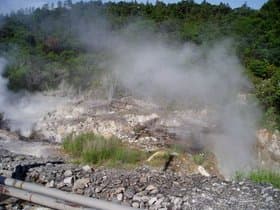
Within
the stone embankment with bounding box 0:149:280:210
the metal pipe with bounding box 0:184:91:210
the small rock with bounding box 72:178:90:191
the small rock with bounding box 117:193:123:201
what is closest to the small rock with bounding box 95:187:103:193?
the stone embankment with bounding box 0:149:280:210

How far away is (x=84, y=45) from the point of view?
16.8 meters

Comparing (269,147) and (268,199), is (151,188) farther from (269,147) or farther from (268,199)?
(269,147)

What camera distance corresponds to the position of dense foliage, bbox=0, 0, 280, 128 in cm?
1311

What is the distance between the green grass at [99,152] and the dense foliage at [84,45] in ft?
14.3

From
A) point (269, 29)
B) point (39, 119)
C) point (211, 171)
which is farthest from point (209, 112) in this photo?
point (269, 29)

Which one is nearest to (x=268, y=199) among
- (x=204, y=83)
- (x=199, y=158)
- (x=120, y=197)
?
(x=120, y=197)

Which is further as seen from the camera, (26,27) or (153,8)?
(153,8)

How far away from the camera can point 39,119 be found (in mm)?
10219


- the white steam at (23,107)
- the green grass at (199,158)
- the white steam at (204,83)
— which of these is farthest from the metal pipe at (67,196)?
the white steam at (23,107)

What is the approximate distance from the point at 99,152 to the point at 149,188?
260cm

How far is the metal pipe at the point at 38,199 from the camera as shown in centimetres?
343

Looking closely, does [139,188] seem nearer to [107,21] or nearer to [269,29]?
[269,29]

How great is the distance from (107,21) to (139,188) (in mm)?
15578

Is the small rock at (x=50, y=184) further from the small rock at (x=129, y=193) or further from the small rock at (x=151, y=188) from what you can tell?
the small rock at (x=151, y=188)
